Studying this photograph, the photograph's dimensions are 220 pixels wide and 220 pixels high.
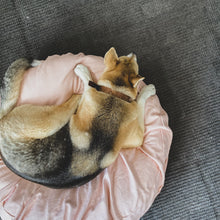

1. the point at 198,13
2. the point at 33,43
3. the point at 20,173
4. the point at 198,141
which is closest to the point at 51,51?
the point at 33,43

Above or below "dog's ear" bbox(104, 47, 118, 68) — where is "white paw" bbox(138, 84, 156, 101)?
below

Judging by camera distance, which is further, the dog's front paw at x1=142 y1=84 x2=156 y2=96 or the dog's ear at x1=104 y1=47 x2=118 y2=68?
the dog's front paw at x1=142 y1=84 x2=156 y2=96

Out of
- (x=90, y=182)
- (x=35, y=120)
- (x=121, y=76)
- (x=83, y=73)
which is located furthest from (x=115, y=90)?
(x=90, y=182)

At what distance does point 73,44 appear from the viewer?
263cm

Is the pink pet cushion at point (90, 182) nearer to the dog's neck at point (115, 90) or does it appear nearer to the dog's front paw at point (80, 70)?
the dog's front paw at point (80, 70)

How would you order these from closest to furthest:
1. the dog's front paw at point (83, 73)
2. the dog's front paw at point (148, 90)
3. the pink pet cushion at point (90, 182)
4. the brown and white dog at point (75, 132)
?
the brown and white dog at point (75, 132) < the pink pet cushion at point (90, 182) < the dog's front paw at point (83, 73) < the dog's front paw at point (148, 90)

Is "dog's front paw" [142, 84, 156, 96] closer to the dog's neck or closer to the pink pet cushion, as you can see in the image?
the pink pet cushion

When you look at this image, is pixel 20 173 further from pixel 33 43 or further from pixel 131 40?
pixel 131 40

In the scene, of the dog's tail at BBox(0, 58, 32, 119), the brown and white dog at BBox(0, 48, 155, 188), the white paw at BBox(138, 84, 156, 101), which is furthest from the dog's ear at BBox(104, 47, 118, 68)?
the dog's tail at BBox(0, 58, 32, 119)

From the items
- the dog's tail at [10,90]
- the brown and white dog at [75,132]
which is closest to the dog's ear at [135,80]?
the brown and white dog at [75,132]

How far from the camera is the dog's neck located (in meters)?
1.87

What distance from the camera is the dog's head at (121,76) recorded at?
73.4 inches

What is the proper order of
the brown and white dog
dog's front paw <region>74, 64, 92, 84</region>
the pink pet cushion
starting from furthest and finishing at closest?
dog's front paw <region>74, 64, 92, 84</region> < the pink pet cushion < the brown and white dog

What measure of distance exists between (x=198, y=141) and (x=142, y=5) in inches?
64.7
